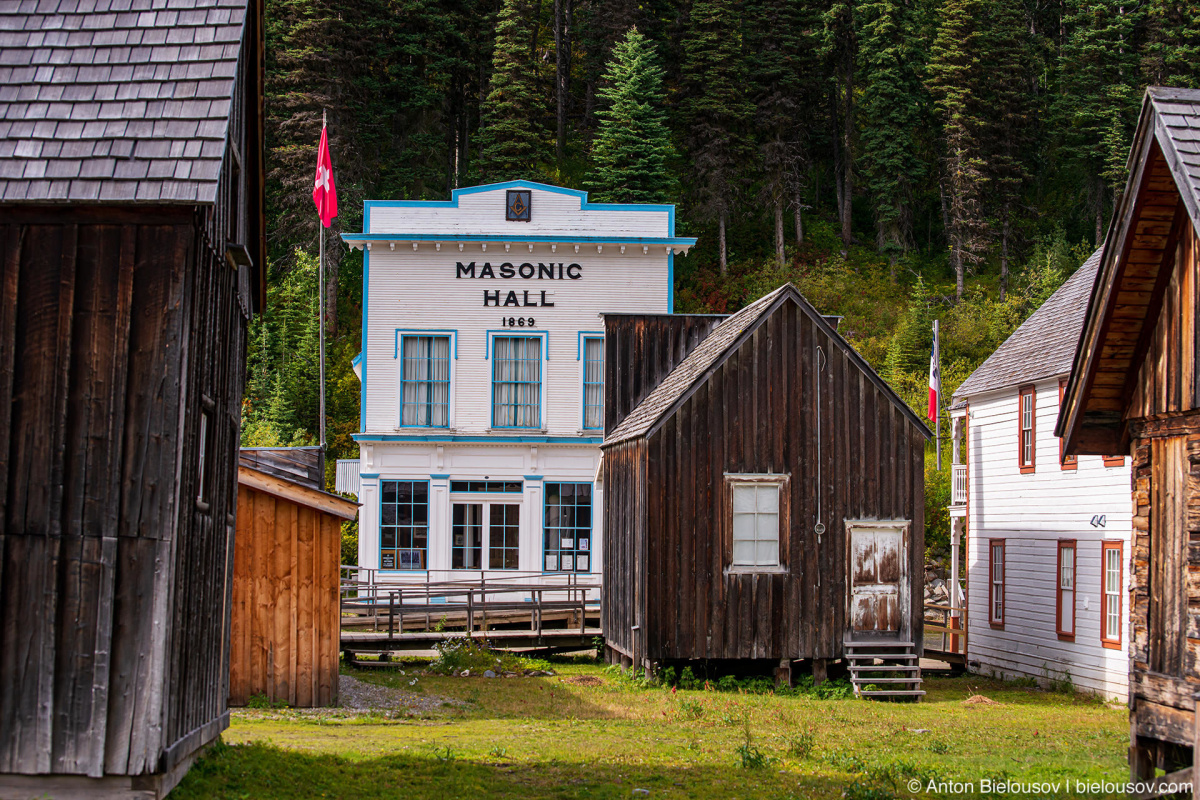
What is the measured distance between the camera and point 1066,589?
73.7 ft

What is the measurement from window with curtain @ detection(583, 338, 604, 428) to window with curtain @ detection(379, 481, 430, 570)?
5248 mm

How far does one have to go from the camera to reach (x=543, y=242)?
3288 centimetres

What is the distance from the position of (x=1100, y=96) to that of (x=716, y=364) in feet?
130

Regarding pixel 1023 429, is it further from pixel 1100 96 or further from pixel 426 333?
pixel 1100 96

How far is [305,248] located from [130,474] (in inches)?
1515

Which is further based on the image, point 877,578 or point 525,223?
point 525,223

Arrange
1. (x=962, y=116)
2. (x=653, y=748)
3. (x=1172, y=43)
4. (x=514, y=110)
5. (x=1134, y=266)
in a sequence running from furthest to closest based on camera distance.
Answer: (x=962, y=116) → (x=1172, y=43) → (x=514, y=110) → (x=653, y=748) → (x=1134, y=266)

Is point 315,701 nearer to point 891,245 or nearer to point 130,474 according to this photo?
point 130,474

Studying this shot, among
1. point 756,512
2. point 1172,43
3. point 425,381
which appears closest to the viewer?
point 756,512

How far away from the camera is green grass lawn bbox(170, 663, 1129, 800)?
35.9 ft

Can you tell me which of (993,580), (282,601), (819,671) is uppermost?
(282,601)

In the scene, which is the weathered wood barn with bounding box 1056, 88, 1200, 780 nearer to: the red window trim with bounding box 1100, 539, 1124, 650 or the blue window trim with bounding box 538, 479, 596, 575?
the red window trim with bounding box 1100, 539, 1124, 650

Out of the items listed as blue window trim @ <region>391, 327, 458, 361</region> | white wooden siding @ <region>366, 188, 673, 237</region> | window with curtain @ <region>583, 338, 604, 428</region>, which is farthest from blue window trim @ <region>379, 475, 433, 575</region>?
white wooden siding @ <region>366, 188, 673, 237</region>

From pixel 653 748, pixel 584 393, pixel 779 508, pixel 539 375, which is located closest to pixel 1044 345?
pixel 779 508
